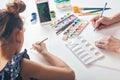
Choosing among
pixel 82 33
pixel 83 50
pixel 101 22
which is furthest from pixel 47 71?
pixel 101 22

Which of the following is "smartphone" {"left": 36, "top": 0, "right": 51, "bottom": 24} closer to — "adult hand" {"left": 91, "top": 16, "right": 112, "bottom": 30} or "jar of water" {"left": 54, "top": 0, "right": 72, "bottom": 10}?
"jar of water" {"left": 54, "top": 0, "right": 72, "bottom": 10}

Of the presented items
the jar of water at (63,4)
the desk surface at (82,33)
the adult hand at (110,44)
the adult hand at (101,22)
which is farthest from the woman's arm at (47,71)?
the jar of water at (63,4)

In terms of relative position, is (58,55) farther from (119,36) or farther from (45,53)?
(119,36)

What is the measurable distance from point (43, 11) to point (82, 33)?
0.79ft

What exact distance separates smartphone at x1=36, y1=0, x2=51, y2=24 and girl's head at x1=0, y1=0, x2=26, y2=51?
194 mm

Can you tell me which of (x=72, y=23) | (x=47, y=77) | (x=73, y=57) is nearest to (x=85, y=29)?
(x=72, y=23)

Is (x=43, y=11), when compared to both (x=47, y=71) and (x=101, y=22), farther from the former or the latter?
(x=47, y=71)

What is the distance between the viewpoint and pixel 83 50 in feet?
3.57

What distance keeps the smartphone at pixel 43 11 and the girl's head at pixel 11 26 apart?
194mm

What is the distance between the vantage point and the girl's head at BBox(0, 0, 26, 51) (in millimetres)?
972

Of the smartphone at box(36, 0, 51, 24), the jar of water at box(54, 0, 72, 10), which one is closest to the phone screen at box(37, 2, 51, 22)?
the smartphone at box(36, 0, 51, 24)

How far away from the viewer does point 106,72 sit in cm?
99

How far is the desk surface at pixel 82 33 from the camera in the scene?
990 millimetres

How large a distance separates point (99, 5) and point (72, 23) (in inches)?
8.2
